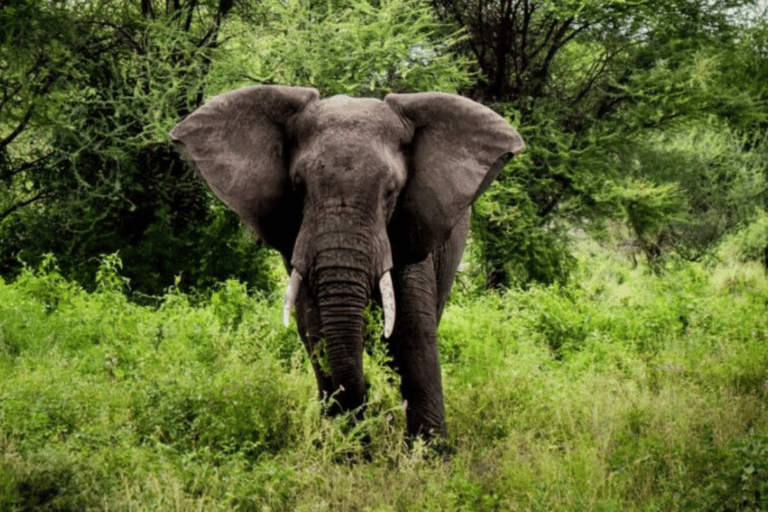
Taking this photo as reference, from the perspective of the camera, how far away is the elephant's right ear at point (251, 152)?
5.91 m

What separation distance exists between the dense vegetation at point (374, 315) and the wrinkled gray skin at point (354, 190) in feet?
1.04

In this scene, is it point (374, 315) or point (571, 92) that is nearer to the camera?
point (374, 315)

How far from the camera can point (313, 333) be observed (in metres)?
6.11

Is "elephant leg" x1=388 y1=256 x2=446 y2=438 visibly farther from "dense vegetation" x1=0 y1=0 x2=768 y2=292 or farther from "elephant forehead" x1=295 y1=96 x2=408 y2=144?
"dense vegetation" x1=0 y1=0 x2=768 y2=292

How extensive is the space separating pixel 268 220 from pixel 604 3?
37.7 ft

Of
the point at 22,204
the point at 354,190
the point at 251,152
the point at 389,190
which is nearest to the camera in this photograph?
the point at 354,190

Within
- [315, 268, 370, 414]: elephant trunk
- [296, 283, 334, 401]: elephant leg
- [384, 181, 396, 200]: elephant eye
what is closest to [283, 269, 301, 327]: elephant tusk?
[315, 268, 370, 414]: elephant trunk

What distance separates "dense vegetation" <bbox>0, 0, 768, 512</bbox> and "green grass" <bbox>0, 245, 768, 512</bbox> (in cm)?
3

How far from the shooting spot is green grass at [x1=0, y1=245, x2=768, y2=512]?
5.24 metres

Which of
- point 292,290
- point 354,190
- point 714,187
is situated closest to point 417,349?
point 292,290

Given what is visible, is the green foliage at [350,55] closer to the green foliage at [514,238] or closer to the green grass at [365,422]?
the green foliage at [514,238]

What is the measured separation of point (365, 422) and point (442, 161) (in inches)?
60.3

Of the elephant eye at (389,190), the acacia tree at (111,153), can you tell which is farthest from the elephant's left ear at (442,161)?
the acacia tree at (111,153)

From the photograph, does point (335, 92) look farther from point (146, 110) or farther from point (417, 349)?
point (417, 349)
